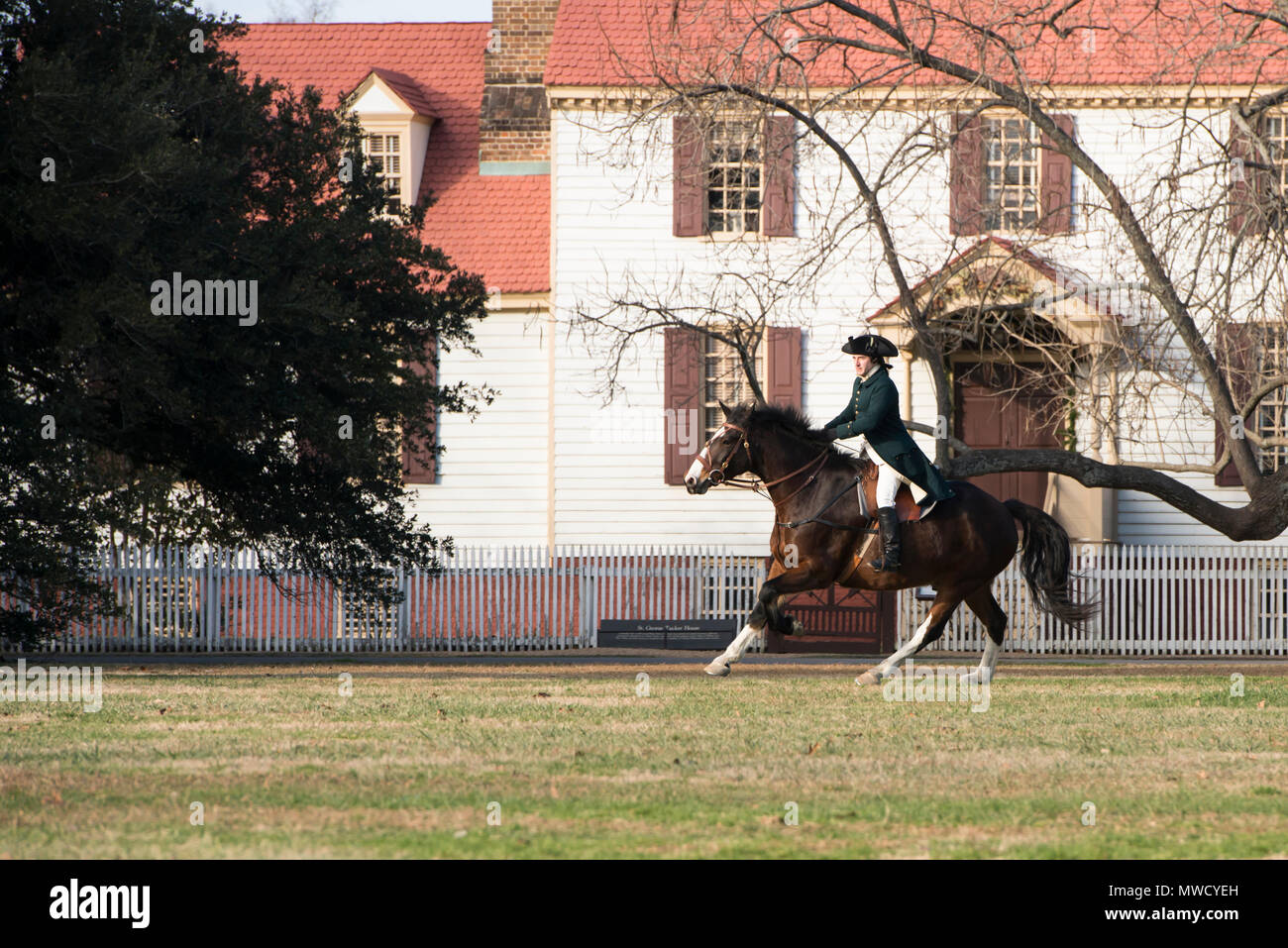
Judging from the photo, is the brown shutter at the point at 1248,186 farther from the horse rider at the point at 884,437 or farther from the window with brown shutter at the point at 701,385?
the window with brown shutter at the point at 701,385

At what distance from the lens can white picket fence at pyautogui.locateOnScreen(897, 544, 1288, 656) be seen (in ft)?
83.1

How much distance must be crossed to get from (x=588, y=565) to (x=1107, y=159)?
10606mm

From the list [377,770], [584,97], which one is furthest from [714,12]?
[377,770]

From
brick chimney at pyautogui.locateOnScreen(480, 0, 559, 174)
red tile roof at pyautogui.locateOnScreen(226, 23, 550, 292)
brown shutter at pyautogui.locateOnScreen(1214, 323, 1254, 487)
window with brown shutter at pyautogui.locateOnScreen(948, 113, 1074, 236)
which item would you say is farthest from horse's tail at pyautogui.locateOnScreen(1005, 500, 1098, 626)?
brick chimney at pyautogui.locateOnScreen(480, 0, 559, 174)

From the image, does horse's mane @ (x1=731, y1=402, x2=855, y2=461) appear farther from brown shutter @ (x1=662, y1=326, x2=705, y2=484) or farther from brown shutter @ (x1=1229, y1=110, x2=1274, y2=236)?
brown shutter @ (x1=662, y1=326, x2=705, y2=484)

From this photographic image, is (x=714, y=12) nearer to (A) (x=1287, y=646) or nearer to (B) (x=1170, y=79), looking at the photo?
(B) (x=1170, y=79)

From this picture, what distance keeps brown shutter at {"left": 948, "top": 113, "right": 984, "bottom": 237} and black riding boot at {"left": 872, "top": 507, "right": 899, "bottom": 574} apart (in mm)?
5412

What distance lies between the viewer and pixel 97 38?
1848 cm

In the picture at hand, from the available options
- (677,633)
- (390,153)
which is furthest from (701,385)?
(390,153)

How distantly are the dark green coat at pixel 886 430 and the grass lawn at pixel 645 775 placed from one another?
1980 millimetres

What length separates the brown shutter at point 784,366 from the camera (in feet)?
90.5

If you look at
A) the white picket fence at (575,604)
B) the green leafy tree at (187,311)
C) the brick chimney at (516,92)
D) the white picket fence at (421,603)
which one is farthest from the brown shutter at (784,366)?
the green leafy tree at (187,311)

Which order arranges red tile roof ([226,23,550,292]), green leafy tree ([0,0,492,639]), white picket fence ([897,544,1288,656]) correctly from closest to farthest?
green leafy tree ([0,0,492,639])
white picket fence ([897,544,1288,656])
red tile roof ([226,23,550,292])

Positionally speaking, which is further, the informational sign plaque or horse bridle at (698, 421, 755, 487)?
the informational sign plaque
